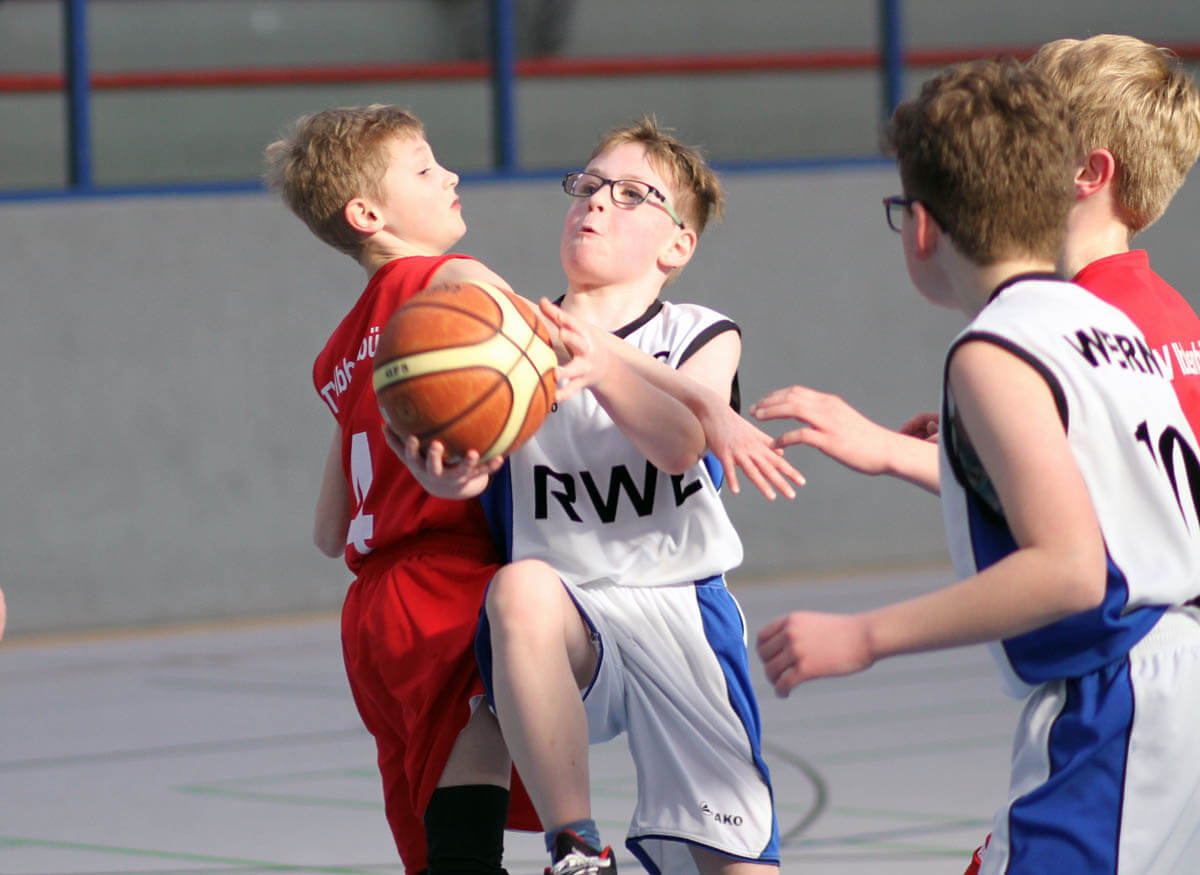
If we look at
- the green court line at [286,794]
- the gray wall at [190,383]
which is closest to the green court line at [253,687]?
the green court line at [286,794]

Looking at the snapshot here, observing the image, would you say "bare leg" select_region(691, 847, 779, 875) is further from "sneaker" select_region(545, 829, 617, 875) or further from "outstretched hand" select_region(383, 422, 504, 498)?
"outstretched hand" select_region(383, 422, 504, 498)

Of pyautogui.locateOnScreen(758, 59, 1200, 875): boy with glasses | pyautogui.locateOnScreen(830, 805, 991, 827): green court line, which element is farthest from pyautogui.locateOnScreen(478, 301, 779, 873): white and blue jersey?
pyautogui.locateOnScreen(830, 805, 991, 827): green court line

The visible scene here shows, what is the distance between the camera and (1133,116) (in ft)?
8.52

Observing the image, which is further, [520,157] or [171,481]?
[520,157]

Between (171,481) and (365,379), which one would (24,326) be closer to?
(171,481)

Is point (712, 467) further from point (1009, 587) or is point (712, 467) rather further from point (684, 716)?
point (1009, 587)

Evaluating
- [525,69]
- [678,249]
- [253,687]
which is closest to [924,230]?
[678,249]

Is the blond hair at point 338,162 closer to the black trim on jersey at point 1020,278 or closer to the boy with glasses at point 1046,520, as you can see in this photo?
the boy with glasses at point 1046,520

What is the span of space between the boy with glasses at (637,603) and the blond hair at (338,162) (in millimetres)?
385

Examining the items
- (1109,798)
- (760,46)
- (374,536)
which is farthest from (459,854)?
(760,46)

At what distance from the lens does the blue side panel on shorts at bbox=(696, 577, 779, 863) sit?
2.89 m

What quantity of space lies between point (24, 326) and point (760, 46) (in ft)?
13.1

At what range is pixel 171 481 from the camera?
7574 mm

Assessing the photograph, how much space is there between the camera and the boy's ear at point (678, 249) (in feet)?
10.3
